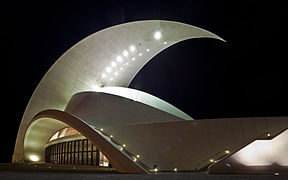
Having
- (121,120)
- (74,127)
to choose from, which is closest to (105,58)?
(121,120)

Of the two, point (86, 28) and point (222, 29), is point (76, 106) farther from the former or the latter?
point (222, 29)

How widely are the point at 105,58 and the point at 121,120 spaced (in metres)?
8.48

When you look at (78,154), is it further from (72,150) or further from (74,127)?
(74,127)

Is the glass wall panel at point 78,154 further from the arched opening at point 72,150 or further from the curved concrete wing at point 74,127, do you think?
the curved concrete wing at point 74,127

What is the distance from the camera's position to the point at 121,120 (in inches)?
491

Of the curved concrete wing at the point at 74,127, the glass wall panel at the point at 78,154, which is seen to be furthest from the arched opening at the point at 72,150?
the curved concrete wing at the point at 74,127

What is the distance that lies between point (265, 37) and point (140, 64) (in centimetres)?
1052

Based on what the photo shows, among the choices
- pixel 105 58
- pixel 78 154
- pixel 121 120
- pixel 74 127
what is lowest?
pixel 78 154

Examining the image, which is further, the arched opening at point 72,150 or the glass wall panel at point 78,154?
the arched opening at point 72,150

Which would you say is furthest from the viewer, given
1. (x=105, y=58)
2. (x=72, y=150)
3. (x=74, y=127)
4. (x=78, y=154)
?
(x=105, y=58)

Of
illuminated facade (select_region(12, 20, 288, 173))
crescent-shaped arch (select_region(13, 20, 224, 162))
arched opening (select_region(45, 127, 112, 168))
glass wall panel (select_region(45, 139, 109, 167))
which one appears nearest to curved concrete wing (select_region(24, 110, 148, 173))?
illuminated facade (select_region(12, 20, 288, 173))

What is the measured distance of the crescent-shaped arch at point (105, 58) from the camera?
18500 mm

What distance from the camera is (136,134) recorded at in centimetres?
966

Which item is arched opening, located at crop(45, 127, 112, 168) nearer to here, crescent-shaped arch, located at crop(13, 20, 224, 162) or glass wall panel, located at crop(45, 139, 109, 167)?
glass wall panel, located at crop(45, 139, 109, 167)
